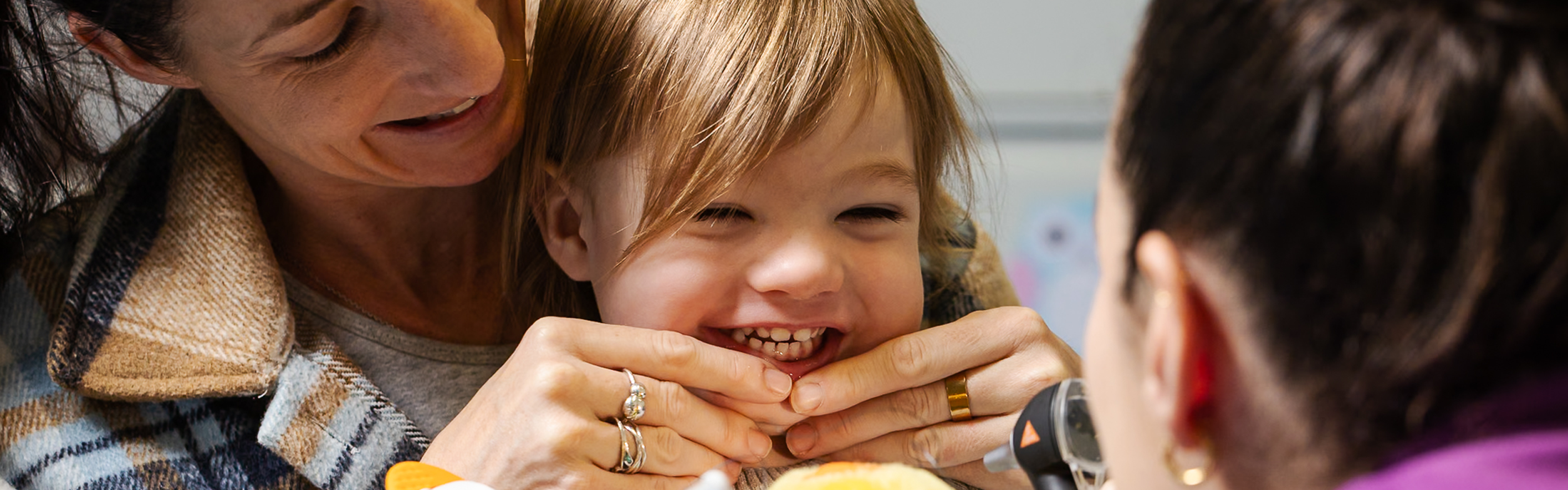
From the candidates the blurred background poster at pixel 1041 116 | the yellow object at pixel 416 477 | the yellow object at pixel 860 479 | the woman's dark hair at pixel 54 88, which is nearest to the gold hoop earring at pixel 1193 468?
the yellow object at pixel 860 479

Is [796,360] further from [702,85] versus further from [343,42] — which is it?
[343,42]

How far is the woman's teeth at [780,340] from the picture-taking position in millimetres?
981

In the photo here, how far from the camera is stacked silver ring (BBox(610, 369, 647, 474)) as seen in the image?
90 centimetres

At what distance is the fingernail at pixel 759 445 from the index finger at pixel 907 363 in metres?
0.04

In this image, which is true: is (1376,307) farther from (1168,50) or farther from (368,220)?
(368,220)

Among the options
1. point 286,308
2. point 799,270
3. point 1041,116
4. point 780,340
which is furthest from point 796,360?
point 1041,116

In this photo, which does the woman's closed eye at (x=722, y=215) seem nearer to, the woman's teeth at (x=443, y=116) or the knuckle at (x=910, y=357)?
the knuckle at (x=910, y=357)

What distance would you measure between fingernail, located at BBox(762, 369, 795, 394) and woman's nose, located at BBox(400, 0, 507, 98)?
36 centimetres

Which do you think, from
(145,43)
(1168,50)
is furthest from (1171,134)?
(145,43)

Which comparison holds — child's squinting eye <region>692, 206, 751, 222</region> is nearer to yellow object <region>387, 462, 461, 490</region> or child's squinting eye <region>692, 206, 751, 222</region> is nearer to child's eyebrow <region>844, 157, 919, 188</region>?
child's eyebrow <region>844, 157, 919, 188</region>

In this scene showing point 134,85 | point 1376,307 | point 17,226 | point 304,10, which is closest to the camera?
point 1376,307

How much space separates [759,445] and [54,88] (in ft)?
2.48

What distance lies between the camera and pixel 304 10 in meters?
0.91

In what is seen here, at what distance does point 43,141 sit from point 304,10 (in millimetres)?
370
